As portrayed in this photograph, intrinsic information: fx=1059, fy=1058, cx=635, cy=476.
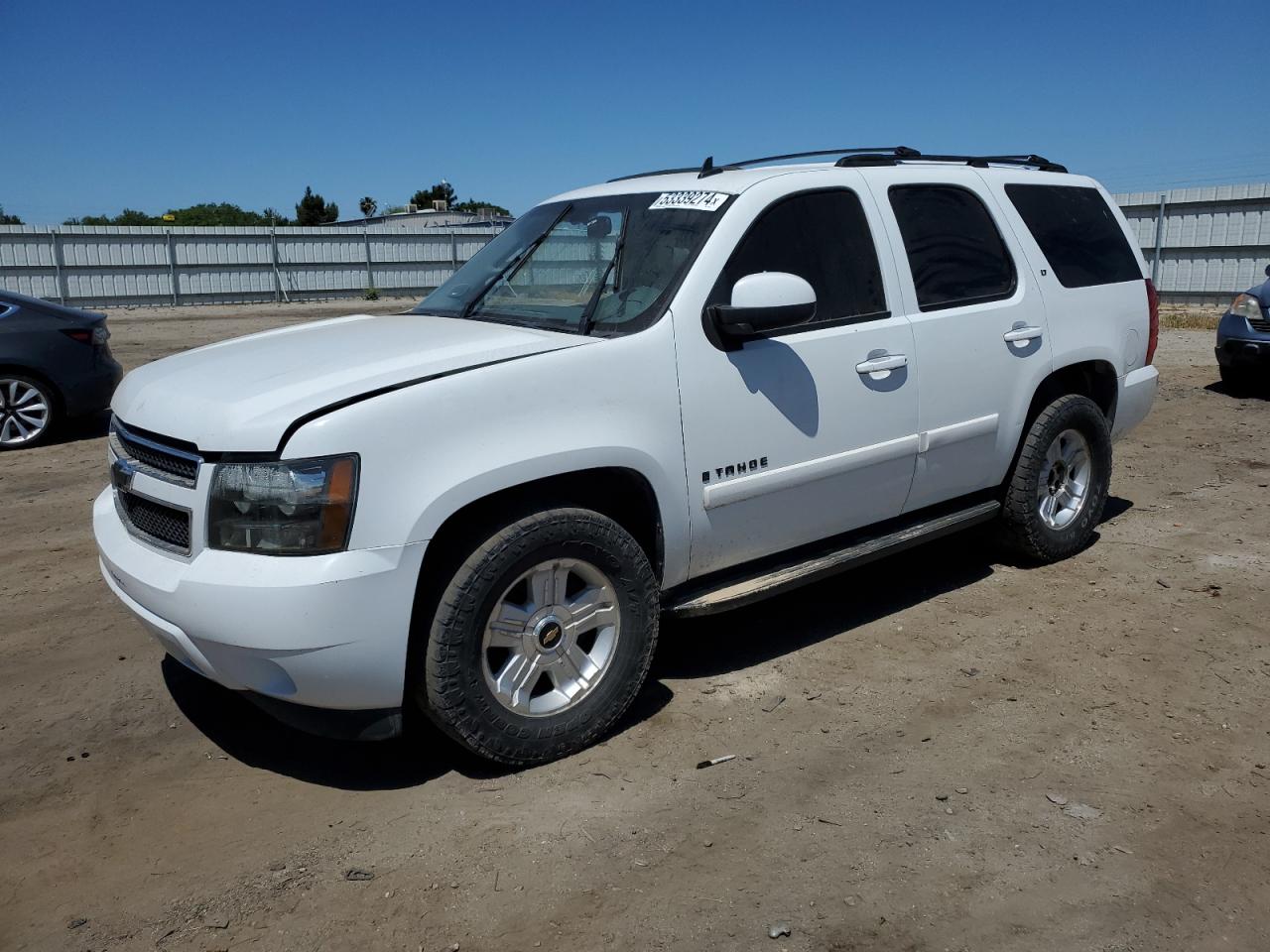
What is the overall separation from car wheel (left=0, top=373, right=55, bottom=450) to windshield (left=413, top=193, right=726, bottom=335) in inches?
236

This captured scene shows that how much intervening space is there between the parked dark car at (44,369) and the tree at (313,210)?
77292 mm

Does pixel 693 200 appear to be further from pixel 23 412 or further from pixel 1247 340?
pixel 1247 340

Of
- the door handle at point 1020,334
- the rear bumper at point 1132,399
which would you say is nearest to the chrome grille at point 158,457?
the door handle at point 1020,334

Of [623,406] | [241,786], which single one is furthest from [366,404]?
[241,786]

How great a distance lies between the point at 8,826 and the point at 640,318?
8.80ft

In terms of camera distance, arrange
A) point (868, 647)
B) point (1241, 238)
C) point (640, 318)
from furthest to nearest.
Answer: point (1241, 238) < point (868, 647) < point (640, 318)

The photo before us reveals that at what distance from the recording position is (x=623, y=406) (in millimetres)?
3662

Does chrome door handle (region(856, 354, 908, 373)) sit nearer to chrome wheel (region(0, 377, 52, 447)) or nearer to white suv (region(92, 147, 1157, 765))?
white suv (region(92, 147, 1157, 765))

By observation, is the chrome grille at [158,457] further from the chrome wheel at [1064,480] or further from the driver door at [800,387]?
the chrome wheel at [1064,480]

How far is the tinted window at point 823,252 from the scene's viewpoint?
4.15 metres

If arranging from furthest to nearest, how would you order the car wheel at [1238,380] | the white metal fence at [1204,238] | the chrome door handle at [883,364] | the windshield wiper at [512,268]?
the white metal fence at [1204,238] < the car wheel at [1238,380] < the windshield wiper at [512,268] < the chrome door handle at [883,364]

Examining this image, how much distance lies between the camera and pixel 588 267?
430 centimetres

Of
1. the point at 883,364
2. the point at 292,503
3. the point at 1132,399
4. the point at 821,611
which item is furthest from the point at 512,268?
the point at 1132,399

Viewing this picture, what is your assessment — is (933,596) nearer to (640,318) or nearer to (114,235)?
(640,318)
